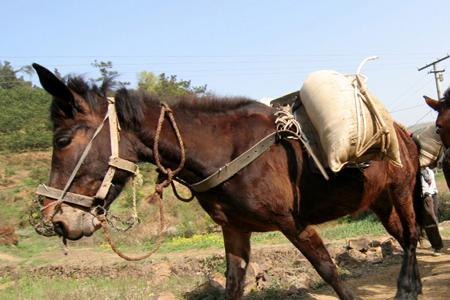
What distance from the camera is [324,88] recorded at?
3854 mm

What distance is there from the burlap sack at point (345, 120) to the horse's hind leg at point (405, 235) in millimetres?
1655

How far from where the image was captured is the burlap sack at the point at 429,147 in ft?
18.9

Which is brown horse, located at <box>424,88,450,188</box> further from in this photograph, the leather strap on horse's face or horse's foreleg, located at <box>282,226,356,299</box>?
the leather strap on horse's face

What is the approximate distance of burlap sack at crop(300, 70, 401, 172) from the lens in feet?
11.9

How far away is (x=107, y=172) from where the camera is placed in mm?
3301

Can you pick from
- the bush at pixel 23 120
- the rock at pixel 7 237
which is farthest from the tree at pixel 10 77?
the rock at pixel 7 237

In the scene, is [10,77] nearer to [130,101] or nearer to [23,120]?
[23,120]

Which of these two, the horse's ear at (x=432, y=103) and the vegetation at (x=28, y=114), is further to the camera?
the vegetation at (x=28, y=114)

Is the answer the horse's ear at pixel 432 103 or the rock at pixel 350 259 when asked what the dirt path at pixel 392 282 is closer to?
the rock at pixel 350 259

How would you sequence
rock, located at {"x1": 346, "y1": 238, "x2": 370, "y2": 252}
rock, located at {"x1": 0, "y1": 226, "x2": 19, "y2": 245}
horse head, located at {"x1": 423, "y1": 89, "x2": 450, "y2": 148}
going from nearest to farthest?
horse head, located at {"x1": 423, "y1": 89, "x2": 450, "y2": 148}
rock, located at {"x1": 346, "y1": 238, "x2": 370, "y2": 252}
rock, located at {"x1": 0, "y1": 226, "x2": 19, "y2": 245}

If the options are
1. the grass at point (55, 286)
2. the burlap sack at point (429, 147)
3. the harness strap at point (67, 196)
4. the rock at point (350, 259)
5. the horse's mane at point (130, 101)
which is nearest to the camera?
the harness strap at point (67, 196)

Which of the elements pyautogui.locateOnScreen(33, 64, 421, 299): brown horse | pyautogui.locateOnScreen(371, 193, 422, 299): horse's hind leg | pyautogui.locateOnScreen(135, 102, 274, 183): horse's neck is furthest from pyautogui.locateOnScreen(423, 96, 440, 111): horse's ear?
pyautogui.locateOnScreen(135, 102, 274, 183): horse's neck

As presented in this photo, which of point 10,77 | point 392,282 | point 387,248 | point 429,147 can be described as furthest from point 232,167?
point 10,77

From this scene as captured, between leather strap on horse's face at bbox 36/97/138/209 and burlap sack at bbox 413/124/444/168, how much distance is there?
12.9 feet
